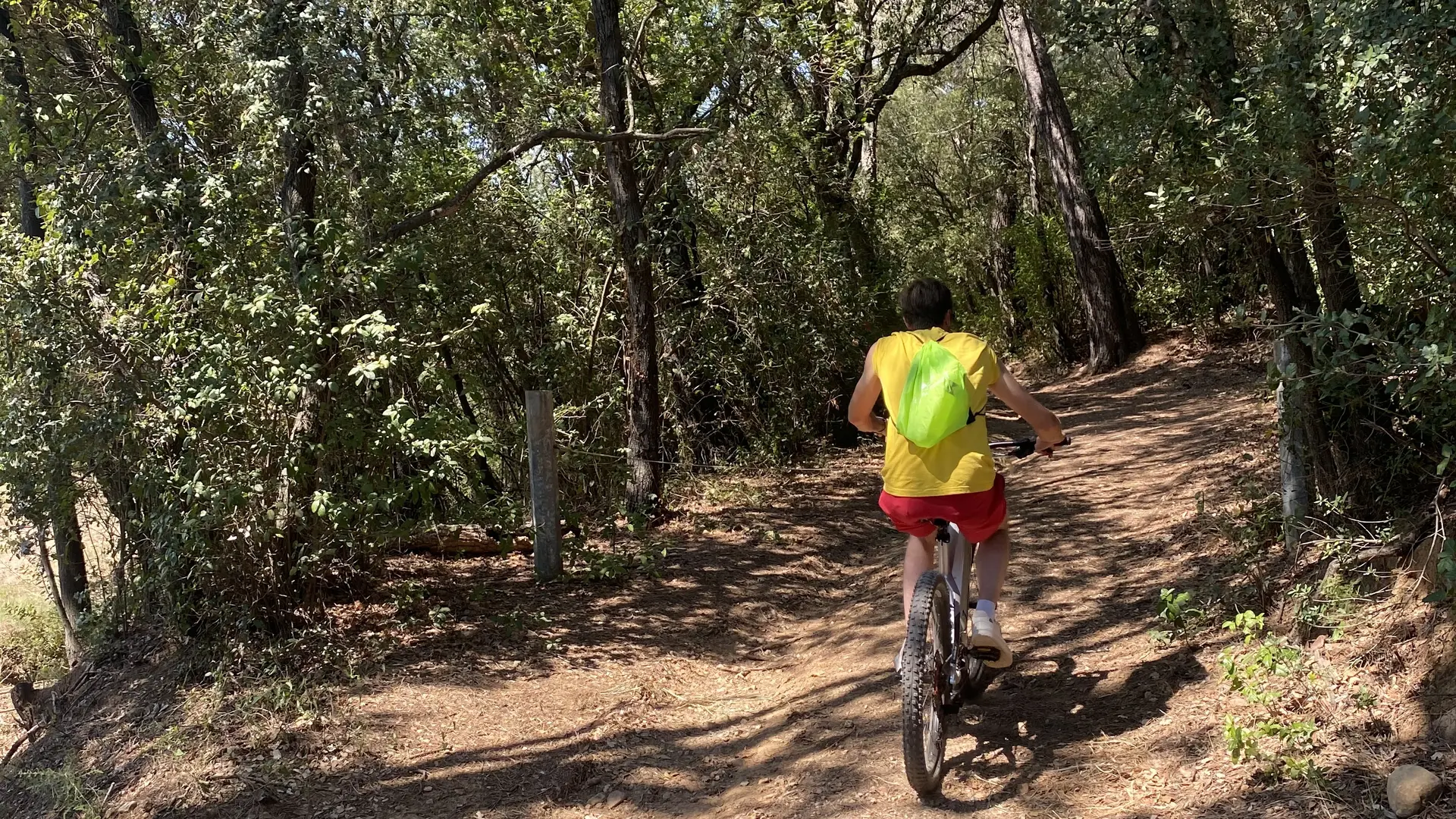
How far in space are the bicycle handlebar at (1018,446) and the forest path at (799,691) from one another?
3.93ft

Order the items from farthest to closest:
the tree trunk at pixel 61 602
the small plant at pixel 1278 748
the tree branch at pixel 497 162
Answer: the tree trunk at pixel 61 602 < the tree branch at pixel 497 162 < the small plant at pixel 1278 748

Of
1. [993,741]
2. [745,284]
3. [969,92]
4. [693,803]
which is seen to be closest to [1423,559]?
[993,741]

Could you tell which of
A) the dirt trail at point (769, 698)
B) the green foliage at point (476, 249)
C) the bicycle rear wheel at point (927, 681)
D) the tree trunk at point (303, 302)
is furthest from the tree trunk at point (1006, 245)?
the bicycle rear wheel at point (927, 681)

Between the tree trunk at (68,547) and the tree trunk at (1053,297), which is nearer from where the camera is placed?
the tree trunk at (68,547)

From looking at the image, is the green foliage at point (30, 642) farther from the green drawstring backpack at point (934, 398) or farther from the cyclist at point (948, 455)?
the green drawstring backpack at point (934, 398)

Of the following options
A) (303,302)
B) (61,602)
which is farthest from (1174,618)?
(61,602)

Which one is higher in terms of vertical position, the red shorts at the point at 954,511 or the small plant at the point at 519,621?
the red shorts at the point at 954,511

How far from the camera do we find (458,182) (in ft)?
31.3

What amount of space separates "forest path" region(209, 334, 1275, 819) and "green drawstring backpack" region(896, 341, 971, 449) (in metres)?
1.39

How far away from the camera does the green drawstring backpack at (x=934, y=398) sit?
3.72m

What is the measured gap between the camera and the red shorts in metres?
3.85

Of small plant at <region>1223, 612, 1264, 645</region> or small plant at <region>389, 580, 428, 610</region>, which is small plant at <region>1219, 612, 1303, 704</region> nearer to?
small plant at <region>1223, 612, 1264, 645</region>

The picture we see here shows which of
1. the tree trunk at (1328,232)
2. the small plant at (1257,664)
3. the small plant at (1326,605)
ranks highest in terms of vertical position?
the tree trunk at (1328,232)

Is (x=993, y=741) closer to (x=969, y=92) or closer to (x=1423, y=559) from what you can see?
(x=1423, y=559)
